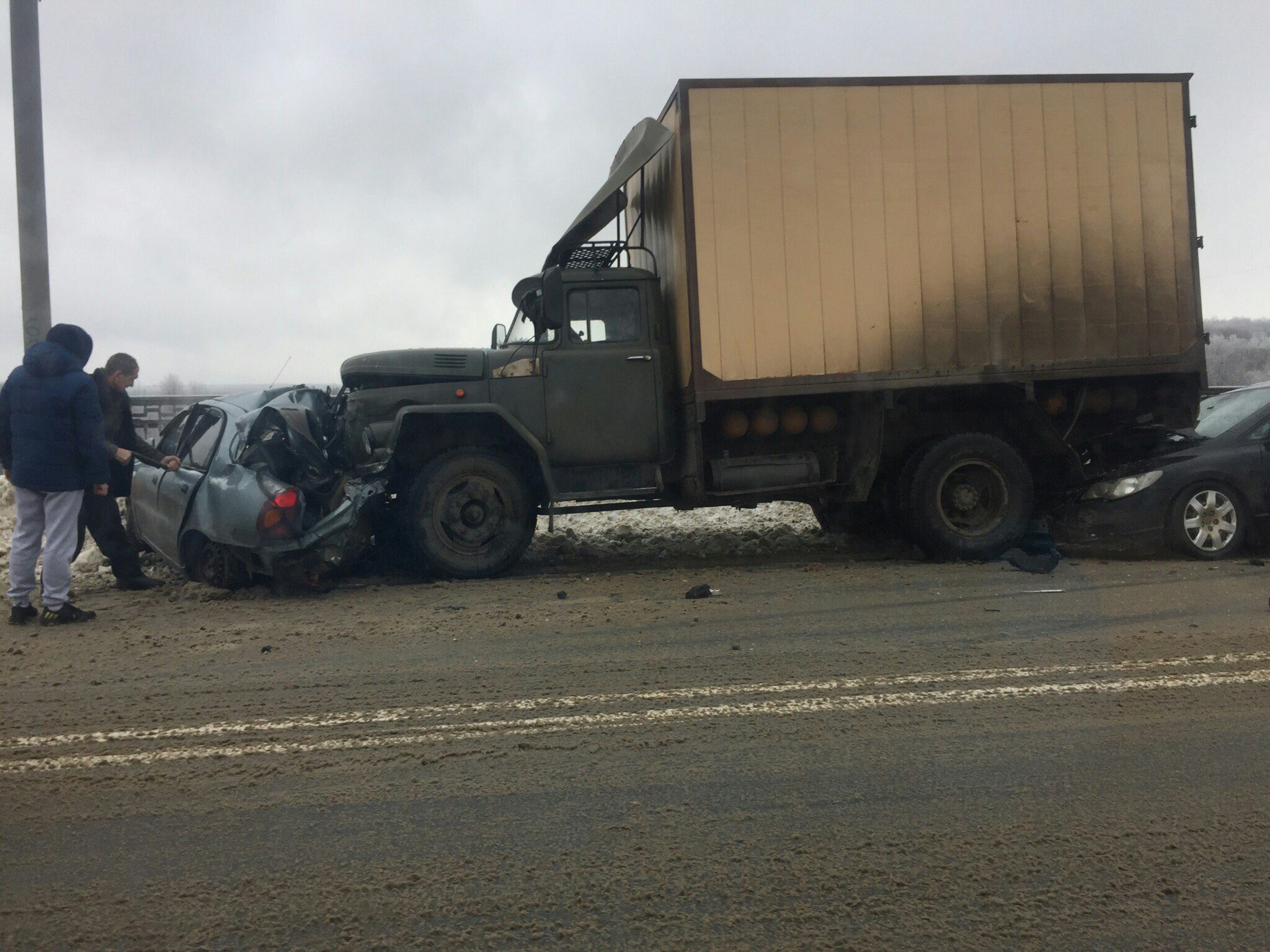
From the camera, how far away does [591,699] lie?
169 inches

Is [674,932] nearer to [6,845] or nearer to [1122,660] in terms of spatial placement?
[6,845]

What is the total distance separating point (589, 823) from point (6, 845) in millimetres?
1770

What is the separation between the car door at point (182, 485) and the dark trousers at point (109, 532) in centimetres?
25

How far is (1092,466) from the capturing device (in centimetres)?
878

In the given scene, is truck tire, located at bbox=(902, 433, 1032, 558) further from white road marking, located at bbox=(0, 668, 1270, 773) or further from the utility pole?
the utility pole

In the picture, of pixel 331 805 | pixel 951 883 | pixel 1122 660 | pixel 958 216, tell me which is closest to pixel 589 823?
pixel 331 805

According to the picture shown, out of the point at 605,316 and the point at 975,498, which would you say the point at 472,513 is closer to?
the point at 605,316

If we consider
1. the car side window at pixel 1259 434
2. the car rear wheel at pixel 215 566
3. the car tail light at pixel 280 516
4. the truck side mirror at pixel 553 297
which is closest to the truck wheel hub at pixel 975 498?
A: the car side window at pixel 1259 434

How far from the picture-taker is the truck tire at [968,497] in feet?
27.1

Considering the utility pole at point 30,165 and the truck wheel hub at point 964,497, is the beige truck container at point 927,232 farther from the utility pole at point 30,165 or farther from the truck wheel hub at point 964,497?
the utility pole at point 30,165

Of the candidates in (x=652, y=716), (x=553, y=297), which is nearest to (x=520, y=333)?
(x=553, y=297)

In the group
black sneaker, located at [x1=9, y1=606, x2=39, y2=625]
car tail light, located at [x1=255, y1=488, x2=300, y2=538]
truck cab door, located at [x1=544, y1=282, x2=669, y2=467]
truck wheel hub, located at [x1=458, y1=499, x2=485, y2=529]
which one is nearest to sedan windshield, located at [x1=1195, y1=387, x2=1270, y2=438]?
truck cab door, located at [x1=544, y1=282, x2=669, y2=467]

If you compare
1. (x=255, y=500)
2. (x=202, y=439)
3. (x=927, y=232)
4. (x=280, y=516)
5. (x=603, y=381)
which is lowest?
(x=280, y=516)

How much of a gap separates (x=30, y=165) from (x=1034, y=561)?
8.61 metres
